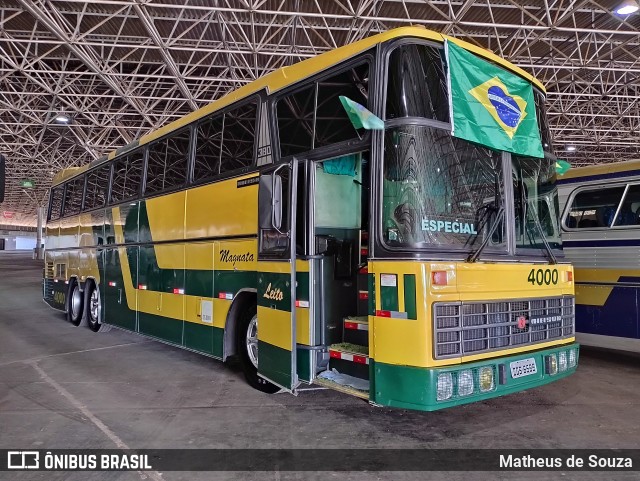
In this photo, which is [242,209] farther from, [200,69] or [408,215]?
[200,69]

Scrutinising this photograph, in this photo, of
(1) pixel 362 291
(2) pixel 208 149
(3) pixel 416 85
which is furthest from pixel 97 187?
(3) pixel 416 85

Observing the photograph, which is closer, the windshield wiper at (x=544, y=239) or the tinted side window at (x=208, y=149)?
the windshield wiper at (x=544, y=239)

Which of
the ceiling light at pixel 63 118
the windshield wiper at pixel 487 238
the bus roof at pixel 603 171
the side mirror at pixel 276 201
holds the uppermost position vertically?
the ceiling light at pixel 63 118

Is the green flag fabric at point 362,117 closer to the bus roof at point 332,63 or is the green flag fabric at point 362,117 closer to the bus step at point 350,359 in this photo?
the bus roof at point 332,63

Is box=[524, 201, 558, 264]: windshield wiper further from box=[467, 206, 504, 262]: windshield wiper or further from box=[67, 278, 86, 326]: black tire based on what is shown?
box=[67, 278, 86, 326]: black tire

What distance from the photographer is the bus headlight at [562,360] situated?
4633mm

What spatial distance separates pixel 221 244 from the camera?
6238mm

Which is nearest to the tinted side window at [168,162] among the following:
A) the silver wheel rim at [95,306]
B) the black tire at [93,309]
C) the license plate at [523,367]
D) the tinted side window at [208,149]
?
the tinted side window at [208,149]

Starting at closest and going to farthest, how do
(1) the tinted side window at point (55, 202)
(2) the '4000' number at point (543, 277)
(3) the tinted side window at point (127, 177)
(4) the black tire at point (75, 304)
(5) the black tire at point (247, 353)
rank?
(2) the '4000' number at point (543, 277) → (5) the black tire at point (247, 353) → (3) the tinted side window at point (127, 177) → (4) the black tire at point (75, 304) → (1) the tinted side window at point (55, 202)

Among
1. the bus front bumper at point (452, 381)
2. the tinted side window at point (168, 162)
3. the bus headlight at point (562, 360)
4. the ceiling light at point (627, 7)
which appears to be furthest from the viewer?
the ceiling light at point (627, 7)

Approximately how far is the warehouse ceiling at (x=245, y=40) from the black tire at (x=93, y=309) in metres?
7.45

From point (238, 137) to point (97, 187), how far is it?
5.64 m

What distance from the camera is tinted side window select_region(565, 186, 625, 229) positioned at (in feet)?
23.6

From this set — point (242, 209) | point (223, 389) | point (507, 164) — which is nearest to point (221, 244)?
point (242, 209)
